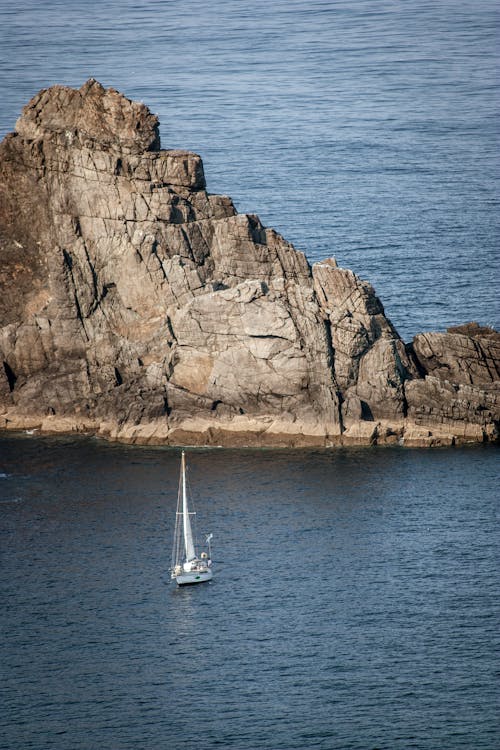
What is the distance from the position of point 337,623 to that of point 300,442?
1231 inches

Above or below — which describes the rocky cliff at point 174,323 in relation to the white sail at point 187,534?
above

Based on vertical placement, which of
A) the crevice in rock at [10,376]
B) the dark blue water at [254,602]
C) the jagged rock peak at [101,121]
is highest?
the jagged rock peak at [101,121]

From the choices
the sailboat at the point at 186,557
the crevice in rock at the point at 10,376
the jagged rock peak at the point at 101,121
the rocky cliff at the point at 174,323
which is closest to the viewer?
the sailboat at the point at 186,557

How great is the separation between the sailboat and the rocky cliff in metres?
18.1

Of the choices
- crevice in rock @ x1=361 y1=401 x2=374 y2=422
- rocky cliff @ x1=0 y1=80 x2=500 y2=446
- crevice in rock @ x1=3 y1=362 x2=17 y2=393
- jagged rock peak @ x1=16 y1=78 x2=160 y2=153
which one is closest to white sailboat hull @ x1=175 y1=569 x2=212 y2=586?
rocky cliff @ x1=0 y1=80 x2=500 y2=446

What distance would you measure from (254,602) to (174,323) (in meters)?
35.8

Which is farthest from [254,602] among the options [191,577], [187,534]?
[187,534]

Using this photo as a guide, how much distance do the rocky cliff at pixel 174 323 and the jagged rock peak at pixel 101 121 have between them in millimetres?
159

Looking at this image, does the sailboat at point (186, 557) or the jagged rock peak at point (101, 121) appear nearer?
the sailboat at point (186, 557)

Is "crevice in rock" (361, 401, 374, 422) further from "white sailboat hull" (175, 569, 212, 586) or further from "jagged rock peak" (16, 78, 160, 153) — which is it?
"white sailboat hull" (175, 569, 212, 586)

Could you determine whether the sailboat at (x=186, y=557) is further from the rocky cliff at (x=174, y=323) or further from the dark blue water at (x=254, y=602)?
the rocky cliff at (x=174, y=323)

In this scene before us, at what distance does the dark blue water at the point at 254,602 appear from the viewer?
345ft

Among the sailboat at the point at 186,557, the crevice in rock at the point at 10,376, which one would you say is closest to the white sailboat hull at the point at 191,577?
the sailboat at the point at 186,557

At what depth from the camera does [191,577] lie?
122 m
